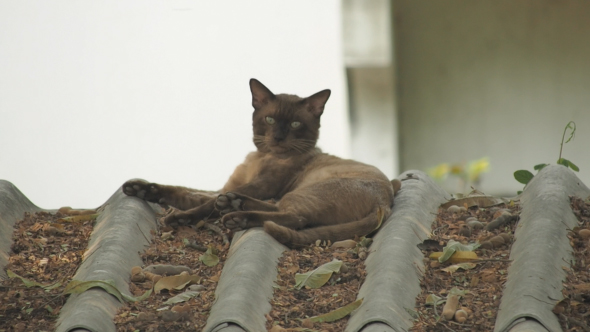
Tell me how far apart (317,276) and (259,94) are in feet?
5.07

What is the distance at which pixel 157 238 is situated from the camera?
129 inches

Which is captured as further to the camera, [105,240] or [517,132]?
[517,132]

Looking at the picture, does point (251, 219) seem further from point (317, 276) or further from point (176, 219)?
point (317, 276)

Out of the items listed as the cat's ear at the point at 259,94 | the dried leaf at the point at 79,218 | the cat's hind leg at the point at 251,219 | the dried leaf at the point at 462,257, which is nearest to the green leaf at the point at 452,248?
the dried leaf at the point at 462,257

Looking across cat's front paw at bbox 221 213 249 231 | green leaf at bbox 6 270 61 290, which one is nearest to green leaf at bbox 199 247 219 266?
cat's front paw at bbox 221 213 249 231

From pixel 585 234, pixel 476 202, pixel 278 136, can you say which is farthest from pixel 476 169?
pixel 585 234

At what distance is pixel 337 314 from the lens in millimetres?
2482

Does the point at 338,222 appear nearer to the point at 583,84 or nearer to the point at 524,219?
the point at 524,219

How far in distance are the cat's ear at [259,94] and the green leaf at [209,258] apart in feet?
3.90

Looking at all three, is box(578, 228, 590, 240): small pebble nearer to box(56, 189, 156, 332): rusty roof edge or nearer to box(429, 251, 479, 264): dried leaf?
box(429, 251, 479, 264): dried leaf

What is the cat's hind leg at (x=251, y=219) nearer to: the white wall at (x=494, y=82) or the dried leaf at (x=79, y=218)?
the dried leaf at (x=79, y=218)

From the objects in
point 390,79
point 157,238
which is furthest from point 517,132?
point 157,238

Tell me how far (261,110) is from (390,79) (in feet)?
9.68

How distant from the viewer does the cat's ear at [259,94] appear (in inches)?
158
